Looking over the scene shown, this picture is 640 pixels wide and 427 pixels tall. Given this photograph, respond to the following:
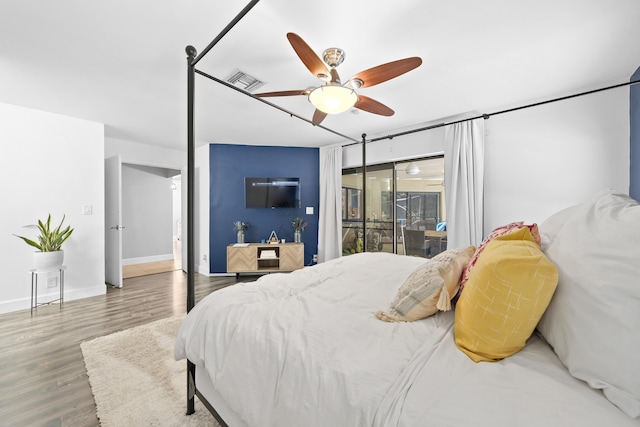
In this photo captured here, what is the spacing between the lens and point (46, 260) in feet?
10.5

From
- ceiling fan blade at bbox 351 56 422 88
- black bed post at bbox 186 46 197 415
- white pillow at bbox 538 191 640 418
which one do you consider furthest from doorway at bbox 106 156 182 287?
white pillow at bbox 538 191 640 418

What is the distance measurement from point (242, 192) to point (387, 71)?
387 centimetres

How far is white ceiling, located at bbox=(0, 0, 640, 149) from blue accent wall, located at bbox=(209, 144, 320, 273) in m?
1.74

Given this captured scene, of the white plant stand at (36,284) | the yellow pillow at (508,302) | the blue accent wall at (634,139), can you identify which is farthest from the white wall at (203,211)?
the blue accent wall at (634,139)

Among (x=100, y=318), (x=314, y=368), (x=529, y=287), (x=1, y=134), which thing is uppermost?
(x=1, y=134)

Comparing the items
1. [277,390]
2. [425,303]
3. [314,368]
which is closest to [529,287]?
[425,303]

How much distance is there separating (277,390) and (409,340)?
1.70 feet

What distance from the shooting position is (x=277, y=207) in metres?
5.10

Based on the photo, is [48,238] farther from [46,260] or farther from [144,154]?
[144,154]

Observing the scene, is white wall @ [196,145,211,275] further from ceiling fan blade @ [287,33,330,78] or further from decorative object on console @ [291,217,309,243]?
ceiling fan blade @ [287,33,330,78]

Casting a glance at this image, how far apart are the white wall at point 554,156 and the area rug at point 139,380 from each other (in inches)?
142

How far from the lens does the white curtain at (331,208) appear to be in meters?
4.99

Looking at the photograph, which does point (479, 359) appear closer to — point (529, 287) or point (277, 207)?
point (529, 287)

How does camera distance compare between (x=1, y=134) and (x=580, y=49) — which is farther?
(x=1, y=134)
